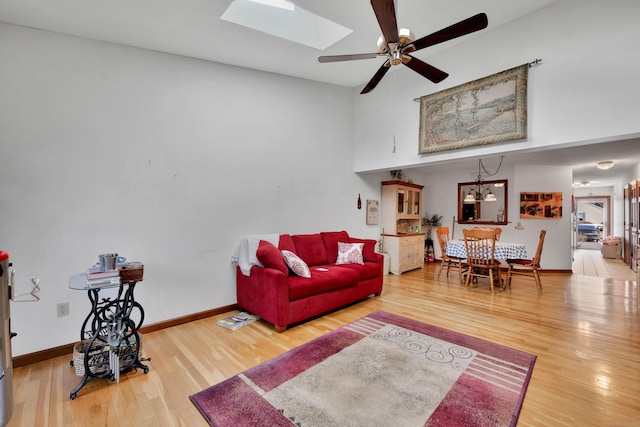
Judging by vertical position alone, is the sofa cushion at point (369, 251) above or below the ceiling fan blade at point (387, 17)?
below

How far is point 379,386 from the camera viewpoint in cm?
214

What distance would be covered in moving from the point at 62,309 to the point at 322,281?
2.55m

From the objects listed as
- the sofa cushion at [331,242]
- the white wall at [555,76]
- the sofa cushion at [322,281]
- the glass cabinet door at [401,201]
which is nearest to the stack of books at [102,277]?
the sofa cushion at [322,281]

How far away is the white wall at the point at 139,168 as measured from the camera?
2496mm

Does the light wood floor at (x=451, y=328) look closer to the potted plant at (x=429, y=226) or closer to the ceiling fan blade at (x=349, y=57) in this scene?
the ceiling fan blade at (x=349, y=57)

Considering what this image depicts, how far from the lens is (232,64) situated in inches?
145

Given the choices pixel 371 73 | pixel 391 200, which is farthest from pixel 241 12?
pixel 391 200

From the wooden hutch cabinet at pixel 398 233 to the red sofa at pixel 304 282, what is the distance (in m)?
1.56

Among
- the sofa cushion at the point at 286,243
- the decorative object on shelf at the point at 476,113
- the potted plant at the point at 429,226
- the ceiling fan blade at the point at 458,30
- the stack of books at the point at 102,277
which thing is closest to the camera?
the ceiling fan blade at the point at 458,30

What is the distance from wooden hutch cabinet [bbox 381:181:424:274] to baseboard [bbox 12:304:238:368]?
→ 11.2ft

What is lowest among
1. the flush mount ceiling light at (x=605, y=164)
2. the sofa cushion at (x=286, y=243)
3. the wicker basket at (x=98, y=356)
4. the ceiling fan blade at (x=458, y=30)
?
the wicker basket at (x=98, y=356)

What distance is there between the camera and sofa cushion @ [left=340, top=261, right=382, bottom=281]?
13.1 feet

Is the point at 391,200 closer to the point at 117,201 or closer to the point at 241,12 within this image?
the point at 241,12

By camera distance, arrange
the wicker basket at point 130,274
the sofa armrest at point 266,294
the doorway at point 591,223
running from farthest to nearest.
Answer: the doorway at point 591,223
the sofa armrest at point 266,294
the wicker basket at point 130,274
